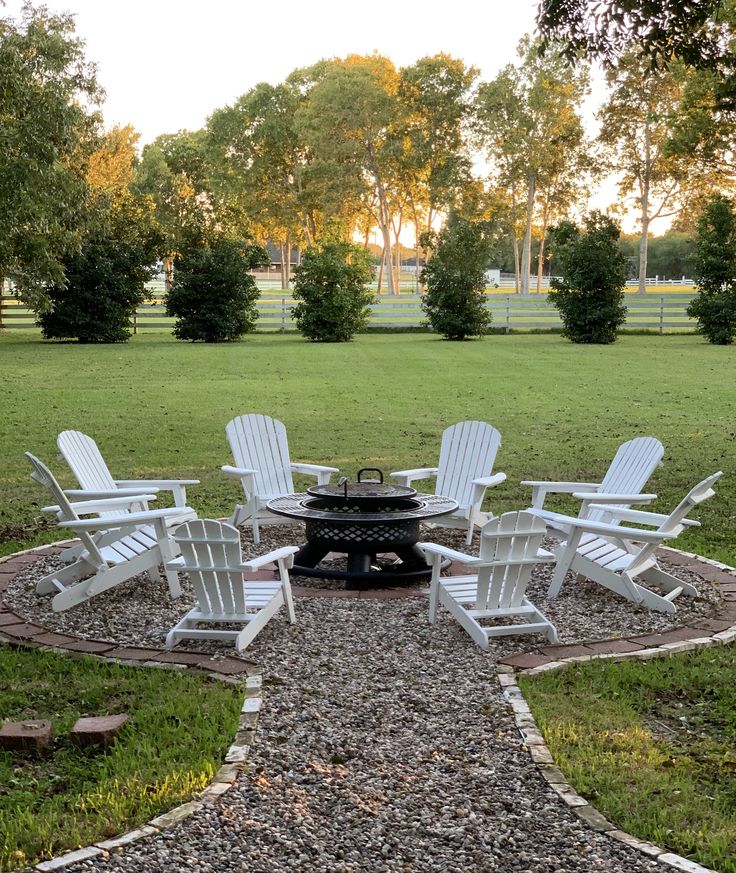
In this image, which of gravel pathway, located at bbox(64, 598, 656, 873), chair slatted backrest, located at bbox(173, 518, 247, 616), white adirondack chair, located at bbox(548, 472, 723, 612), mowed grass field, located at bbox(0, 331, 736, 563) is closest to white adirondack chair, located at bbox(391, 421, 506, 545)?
mowed grass field, located at bbox(0, 331, 736, 563)

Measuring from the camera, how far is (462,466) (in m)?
8.26

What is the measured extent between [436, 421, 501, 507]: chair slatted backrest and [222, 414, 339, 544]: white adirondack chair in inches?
37.9

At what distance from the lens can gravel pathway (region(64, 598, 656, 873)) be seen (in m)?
3.30

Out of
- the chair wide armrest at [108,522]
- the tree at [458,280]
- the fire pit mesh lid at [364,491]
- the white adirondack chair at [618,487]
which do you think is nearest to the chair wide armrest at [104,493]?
the chair wide armrest at [108,522]

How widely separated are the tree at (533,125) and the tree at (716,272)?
2749cm

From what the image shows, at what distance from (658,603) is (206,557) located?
2843 millimetres

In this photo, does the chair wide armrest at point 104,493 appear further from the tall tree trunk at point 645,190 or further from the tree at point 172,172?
the tree at point 172,172

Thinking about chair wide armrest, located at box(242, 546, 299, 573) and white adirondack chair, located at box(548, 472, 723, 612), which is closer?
chair wide armrest, located at box(242, 546, 299, 573)

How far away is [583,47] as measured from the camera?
9828 millimetres

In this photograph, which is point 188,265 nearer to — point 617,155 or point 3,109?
point 3,109

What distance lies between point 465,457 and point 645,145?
46.5 m

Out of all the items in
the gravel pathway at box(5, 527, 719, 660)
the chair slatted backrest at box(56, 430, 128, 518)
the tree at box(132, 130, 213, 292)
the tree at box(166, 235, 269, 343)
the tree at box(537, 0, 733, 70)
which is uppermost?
the tree at box(132, 130, 213, 292)

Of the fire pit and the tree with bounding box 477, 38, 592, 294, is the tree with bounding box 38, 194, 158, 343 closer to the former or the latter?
the fire pit

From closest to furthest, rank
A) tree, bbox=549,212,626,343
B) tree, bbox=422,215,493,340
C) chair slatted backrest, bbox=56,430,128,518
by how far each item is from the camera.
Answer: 1. chair slatted backrest, bbox=56,430,128,518
2. tree, bbox=549,212,626,343
3. tree, bbox=422,215,493,340
